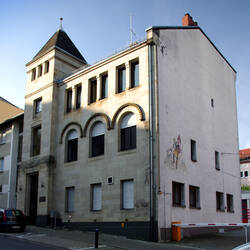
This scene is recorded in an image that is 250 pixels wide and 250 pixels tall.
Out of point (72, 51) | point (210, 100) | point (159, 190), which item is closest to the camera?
point (159, 190)

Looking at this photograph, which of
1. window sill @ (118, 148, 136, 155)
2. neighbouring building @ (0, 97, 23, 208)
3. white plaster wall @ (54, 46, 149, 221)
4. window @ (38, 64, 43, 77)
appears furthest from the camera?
neighbouring building @ (0, 97, 23, 208)

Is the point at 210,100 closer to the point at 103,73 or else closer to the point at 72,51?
the point at 103,73

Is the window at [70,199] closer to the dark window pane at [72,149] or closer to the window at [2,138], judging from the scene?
the dark window pane at [72,149]

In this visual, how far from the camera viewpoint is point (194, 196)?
2378cm

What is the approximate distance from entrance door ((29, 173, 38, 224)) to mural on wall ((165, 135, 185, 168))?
40.4ft

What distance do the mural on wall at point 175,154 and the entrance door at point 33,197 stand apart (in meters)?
12.3

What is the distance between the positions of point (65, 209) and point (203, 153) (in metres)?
10.4

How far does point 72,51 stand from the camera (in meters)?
31.2

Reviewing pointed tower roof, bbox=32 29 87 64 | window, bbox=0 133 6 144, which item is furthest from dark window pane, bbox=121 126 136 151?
window, bbox=0 133 6 144

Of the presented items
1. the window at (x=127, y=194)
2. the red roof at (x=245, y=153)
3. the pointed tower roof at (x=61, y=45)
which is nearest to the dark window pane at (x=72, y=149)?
the window at (x=127, y=194)

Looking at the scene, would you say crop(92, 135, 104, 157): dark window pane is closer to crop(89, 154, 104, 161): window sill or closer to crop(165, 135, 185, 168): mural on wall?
crop(89, 154, 104, 161): window sill

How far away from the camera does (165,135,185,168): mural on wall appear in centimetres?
2139

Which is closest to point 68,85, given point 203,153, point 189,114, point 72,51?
point 72,51


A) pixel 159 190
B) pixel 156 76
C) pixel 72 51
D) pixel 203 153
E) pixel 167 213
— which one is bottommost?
pixel 167 213
